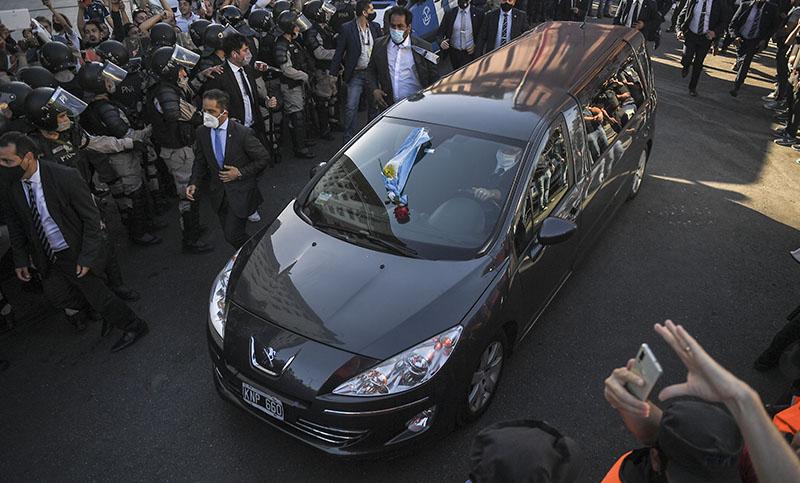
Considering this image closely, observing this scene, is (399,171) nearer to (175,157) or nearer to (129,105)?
(175,157)

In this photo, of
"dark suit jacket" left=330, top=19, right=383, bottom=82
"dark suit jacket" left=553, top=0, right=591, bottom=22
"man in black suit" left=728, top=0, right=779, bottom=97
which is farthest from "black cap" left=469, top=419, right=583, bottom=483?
"dark suit jacket" left=553, top=0, right=591, bottom=22

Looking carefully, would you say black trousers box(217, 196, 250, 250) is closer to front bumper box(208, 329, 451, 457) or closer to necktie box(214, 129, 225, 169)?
necktie box(214, 129, 225, 169)

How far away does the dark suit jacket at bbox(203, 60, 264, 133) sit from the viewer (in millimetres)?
5715

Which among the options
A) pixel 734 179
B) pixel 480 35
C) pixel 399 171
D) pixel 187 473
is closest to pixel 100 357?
pixel 187 473

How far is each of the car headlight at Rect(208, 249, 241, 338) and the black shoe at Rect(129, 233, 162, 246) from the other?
2309 mm

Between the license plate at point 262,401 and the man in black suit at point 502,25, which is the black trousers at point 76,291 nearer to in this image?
the license plate at point 262,401

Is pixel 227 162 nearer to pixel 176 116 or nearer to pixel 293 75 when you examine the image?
pixel 176 116

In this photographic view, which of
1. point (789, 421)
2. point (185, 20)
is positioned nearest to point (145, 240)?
point (185, 20)

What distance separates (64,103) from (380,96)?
3.49 meters

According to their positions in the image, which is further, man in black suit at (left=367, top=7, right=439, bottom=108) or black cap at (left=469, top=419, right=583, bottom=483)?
man in black suit at (left=367, top=7, right=439, bottom=108)

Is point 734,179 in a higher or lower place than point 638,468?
lower

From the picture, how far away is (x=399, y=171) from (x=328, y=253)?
78cm

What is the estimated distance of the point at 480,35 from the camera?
7.94 meters

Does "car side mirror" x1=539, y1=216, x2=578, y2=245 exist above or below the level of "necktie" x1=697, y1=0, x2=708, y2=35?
below
